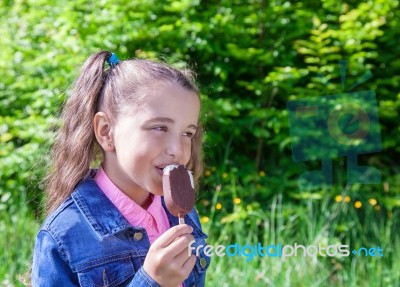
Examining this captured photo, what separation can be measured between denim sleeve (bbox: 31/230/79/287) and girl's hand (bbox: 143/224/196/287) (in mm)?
196

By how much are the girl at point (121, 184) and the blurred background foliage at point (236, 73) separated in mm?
1971

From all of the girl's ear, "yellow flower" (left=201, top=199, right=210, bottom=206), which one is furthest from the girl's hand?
"yellow flower" (left=201, top=199, right=210, bottom=206)

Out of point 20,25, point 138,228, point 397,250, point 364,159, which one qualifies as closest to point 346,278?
point 397,250

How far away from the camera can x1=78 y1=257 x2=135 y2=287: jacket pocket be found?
1.73 metres

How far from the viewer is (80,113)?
1985mm

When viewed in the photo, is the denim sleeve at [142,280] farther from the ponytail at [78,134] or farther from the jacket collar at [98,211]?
the ponytail at [78,134]

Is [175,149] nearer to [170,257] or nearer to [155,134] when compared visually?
[155,134]

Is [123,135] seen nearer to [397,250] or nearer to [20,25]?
[397,250]

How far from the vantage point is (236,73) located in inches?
179

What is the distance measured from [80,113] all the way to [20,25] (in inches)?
113

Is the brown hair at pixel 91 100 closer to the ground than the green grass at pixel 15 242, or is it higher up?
higher up

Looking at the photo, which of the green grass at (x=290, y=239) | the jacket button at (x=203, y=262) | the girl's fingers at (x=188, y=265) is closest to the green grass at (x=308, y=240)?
the green grass at (x=290, y=239)

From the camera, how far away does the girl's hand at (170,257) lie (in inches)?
63.7

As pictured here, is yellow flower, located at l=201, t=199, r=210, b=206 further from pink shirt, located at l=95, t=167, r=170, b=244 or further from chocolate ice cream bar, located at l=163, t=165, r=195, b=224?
chocolate ice cream bar, located at l=163, t=165, r=195, b=224
